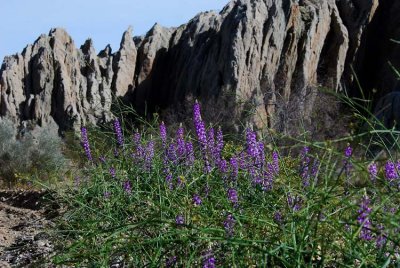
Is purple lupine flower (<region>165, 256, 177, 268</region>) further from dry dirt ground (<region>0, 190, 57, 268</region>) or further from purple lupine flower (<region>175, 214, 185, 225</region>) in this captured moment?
dry dirt ground (<region>0, 190, 57, 268</region>)

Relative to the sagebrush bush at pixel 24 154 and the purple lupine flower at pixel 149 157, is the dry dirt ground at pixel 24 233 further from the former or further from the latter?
the sagebrush bush at pixel 24 154

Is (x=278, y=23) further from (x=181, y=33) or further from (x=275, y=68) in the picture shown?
(x=181, y=33)

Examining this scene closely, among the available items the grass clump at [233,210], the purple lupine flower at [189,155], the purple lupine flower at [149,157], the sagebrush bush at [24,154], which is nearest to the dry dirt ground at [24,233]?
the grass clump at [233,210]

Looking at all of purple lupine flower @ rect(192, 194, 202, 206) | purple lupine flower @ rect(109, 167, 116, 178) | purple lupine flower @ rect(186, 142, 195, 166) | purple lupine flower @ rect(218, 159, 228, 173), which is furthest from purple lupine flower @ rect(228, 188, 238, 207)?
purple lupine flower @ rect(109, 167, 116, 178)

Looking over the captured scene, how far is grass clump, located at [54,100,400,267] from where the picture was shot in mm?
2711

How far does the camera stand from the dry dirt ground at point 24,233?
19.5 ft

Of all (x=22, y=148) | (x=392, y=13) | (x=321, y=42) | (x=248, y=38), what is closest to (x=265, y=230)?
(x=22, y=148)

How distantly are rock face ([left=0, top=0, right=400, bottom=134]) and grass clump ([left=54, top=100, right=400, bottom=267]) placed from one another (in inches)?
1324

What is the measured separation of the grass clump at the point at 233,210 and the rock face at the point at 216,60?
33633 mm

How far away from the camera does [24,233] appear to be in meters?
8.75

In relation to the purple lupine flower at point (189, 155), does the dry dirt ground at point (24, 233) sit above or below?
below

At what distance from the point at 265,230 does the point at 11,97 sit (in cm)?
4238

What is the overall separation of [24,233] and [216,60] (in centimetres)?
3395

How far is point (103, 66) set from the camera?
1866 inches
